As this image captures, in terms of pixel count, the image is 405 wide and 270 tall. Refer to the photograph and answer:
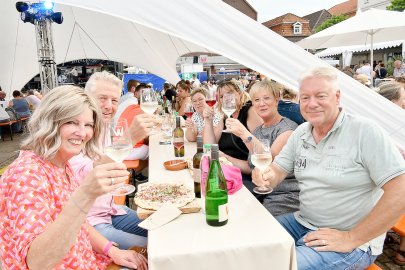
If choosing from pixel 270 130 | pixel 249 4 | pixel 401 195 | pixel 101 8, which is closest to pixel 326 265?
pixel 401 195

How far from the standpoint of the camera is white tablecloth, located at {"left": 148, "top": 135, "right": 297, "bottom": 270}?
5.07 ft

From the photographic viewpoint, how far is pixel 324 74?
214 centimetres

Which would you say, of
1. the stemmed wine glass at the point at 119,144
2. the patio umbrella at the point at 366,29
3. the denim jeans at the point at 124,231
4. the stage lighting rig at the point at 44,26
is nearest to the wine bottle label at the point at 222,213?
the stemmed wine glass at the point at 119,144

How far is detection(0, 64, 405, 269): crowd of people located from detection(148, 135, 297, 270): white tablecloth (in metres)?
0.36

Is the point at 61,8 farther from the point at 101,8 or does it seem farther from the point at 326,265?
the point at 326,265

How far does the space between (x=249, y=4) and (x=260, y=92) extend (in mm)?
58424

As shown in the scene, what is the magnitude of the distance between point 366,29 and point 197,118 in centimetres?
546

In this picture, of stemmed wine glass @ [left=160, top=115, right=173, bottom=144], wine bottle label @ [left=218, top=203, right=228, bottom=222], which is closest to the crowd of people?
wine bottle label @ [left=218, top=203, right=228, bottom=222]

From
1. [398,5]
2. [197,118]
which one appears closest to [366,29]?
[197,118]

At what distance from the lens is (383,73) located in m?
14.9

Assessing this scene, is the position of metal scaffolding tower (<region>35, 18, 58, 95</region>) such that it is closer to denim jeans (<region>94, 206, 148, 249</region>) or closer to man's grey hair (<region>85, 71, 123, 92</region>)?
man's grey hair (<region>85, 71, 123, 92</region>)

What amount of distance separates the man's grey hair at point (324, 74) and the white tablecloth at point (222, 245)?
0.96 m

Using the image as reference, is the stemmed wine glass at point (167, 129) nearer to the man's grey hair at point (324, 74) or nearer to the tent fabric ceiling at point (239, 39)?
the tent fabric ceiling at point (239, 39)

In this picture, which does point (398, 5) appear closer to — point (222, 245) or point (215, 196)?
point (215, 196)
